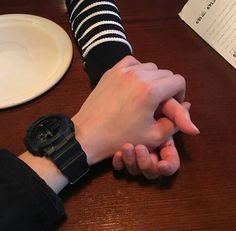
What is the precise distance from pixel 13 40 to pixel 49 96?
0.16 m

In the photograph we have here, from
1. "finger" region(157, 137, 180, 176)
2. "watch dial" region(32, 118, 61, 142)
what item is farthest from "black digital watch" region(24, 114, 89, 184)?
"finger" region(157, 137, 180, 176)

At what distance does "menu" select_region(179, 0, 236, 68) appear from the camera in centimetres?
69

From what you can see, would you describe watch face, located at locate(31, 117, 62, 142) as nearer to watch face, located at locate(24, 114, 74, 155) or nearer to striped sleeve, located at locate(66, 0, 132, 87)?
watch face, located at locate(24, 114, 74, 155)

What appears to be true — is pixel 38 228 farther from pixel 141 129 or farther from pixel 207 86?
pixel 207 86

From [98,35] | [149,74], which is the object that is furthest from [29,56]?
[149,74]

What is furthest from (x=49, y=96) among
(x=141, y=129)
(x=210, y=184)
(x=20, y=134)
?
(x=210, y=184)

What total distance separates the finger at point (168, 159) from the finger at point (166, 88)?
0.21 ft

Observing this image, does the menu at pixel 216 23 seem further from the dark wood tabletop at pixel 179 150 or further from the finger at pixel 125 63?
the finger at pixel 125 63

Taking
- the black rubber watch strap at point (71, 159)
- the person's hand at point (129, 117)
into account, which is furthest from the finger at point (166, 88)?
the black rubber watch strap at point (71, 159)

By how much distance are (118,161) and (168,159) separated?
70 millimetres

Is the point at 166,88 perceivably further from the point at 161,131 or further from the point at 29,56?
the point at 29,56

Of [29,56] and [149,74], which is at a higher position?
[149,74]

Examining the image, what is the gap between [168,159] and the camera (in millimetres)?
527

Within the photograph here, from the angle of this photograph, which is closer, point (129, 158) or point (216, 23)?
point (129, 158)
